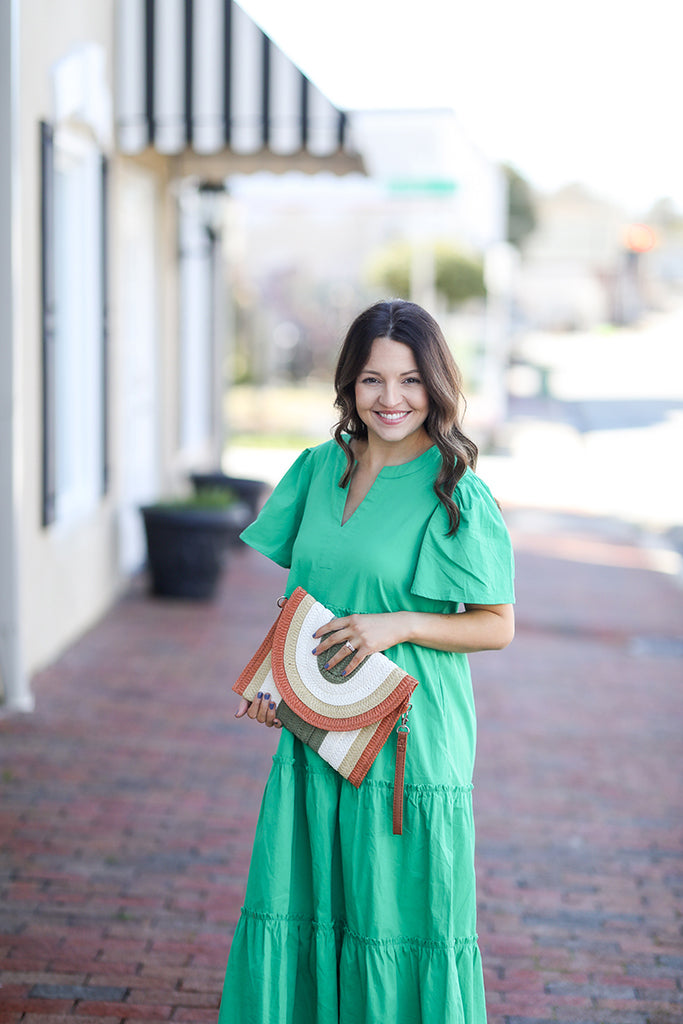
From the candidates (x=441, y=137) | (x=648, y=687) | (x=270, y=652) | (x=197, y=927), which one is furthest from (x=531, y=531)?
(x=441, y=137)

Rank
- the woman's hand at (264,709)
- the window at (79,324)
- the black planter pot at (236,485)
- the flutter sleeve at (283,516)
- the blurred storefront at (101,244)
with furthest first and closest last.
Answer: the black planter pot at (236,485)
the window at (79,324)
the blurred storefront at (101,244)
the flutter sleeve at (283,516)
the woman's hand at (264,709)

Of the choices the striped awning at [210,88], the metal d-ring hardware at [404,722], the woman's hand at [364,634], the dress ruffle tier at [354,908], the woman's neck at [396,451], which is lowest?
the dress ruffle tier at [354,908]

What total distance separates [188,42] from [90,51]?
0.84 m

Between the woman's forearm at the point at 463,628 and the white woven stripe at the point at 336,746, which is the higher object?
the woman's forearm at the point at 463,628

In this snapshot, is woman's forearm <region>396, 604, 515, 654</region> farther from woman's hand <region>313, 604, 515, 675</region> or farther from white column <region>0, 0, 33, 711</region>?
white column <region>0, 0, 33, 711</region>

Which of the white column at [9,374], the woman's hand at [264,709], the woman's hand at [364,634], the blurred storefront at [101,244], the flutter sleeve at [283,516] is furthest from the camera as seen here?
the blurred storefront at [101,244]

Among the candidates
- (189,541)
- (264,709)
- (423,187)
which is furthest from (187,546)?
(423,187)

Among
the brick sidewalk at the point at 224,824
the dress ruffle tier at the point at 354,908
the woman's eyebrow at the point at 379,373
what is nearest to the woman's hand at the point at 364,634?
the dress ruffle tier at the point at 354,908

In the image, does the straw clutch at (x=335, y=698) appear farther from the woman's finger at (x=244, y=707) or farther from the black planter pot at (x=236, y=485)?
the black planter pot at (x=236, y=485)

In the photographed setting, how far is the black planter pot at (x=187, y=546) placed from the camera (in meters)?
7.84

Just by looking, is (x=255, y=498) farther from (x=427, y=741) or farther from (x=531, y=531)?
(x=427, y=741)

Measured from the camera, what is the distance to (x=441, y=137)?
101ft

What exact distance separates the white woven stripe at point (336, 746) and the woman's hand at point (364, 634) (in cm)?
13

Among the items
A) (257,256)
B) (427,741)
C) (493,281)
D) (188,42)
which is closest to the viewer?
(427,741)
